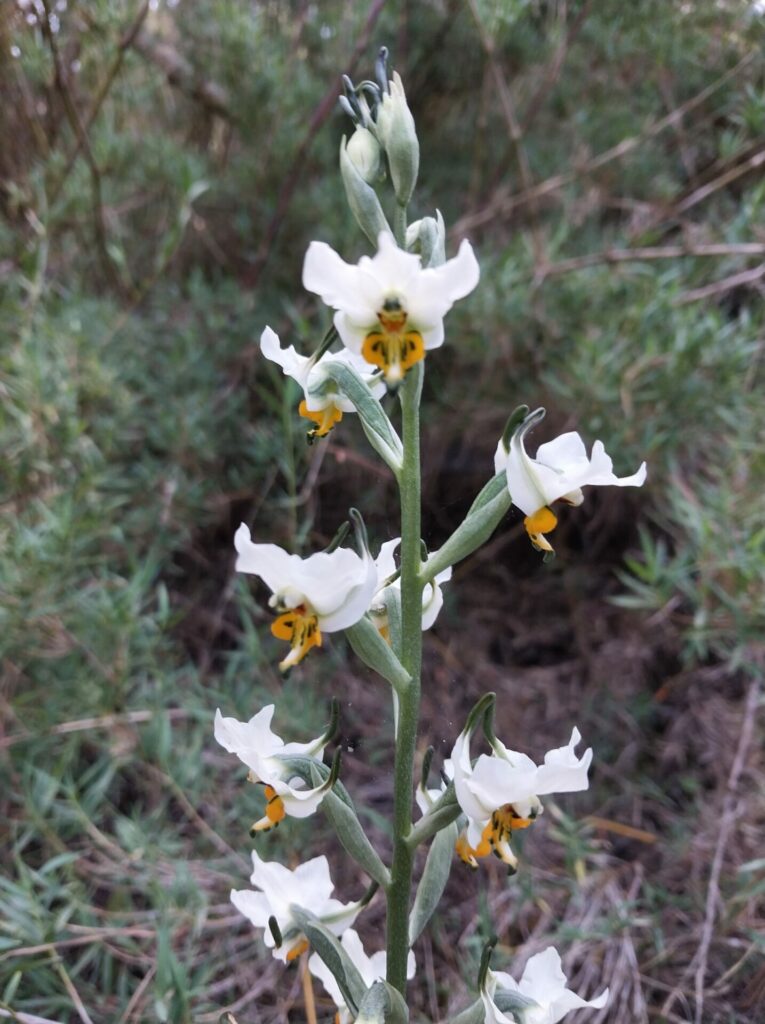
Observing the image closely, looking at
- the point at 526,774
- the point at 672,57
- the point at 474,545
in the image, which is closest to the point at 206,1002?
the point at 526,774

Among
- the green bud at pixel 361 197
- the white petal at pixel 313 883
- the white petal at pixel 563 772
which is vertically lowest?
the white petal at pixel 313 883

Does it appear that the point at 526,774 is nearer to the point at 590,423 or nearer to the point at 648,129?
the point at 590,423

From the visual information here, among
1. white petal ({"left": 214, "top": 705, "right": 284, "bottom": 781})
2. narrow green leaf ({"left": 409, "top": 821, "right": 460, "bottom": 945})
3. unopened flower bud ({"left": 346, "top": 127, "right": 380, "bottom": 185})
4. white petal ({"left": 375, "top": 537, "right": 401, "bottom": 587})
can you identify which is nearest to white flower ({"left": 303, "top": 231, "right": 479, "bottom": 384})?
unopened flower bud ({"left": 346, "top": 127, "right": 380, "bottom": 185})

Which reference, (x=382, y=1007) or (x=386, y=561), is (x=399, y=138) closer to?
(x=386, y=561)

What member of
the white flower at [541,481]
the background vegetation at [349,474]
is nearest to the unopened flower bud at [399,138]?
the white flower at [541,481]

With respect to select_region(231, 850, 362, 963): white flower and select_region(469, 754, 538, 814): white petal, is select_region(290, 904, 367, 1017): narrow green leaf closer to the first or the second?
select_region(231, 850, 362, 963): white flower

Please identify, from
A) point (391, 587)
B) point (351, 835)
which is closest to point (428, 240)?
point (391, 587)

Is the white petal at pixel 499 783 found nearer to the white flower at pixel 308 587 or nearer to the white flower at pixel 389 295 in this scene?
the white flower at pixel 308 587
